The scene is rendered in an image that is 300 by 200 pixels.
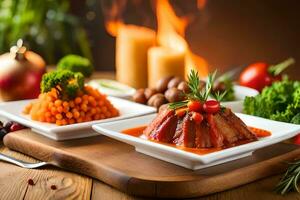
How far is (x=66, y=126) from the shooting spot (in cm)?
228

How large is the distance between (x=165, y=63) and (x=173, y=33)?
74cm

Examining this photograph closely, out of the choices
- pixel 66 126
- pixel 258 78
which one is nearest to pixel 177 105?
pixel 66 126

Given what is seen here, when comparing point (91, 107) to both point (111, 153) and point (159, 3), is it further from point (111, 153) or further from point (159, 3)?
point (159, 3)

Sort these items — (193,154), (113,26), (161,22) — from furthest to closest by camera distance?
1. (113,26)
2. (161,22)
3. (193,154)

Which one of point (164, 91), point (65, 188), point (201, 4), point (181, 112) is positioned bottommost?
point (65, 188)

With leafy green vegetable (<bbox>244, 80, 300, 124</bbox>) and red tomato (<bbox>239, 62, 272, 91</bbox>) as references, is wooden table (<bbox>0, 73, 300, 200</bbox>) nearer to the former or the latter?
leafy green vegetable (<bbox>244, 80, 300, 124</bbox>)

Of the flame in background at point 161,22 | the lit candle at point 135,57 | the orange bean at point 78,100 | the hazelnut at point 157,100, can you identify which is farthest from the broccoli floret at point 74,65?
the orange bean at point 78,100

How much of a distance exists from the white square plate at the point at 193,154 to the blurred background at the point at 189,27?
2627 millimetres

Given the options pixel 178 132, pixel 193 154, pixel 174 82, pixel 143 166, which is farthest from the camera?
pixel 174 82

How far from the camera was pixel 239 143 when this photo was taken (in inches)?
81.4

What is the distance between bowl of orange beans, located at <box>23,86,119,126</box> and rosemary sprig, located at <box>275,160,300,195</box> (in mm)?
811

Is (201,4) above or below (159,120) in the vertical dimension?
above

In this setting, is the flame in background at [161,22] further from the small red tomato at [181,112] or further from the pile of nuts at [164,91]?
the small red tomato at [181,112]

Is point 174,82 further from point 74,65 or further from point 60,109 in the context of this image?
point 74,65
